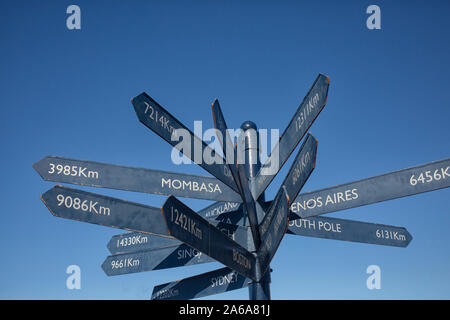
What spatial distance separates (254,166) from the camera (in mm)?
5426

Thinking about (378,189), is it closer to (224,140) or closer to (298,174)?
(298,174)

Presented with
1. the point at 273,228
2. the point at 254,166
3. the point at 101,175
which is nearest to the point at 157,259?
the point at 101,175

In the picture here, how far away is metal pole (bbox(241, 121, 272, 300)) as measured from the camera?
4488 mm

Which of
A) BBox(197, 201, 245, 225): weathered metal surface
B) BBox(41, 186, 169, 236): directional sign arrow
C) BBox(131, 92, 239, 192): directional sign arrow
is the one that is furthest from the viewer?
BBox(197, 201, 245, 225): weathered metal surface

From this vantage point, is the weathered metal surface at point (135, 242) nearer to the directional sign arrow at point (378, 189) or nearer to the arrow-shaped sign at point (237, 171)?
the arrow-shaped sign at point (237, 171)

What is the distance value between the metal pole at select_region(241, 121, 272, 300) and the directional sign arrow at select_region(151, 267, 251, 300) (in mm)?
492

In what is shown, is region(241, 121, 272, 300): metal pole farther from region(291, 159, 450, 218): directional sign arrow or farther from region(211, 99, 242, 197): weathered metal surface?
region(211, 99, 242, 197): weathered metal surface

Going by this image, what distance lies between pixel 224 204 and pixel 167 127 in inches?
88.1

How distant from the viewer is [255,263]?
4.01 m

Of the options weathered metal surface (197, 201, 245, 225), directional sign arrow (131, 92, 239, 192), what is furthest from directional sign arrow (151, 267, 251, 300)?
directional sign arrow (131, 92, 239, 192)

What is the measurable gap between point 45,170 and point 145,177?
1.09 metres

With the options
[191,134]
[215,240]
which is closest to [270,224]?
[215,240]
